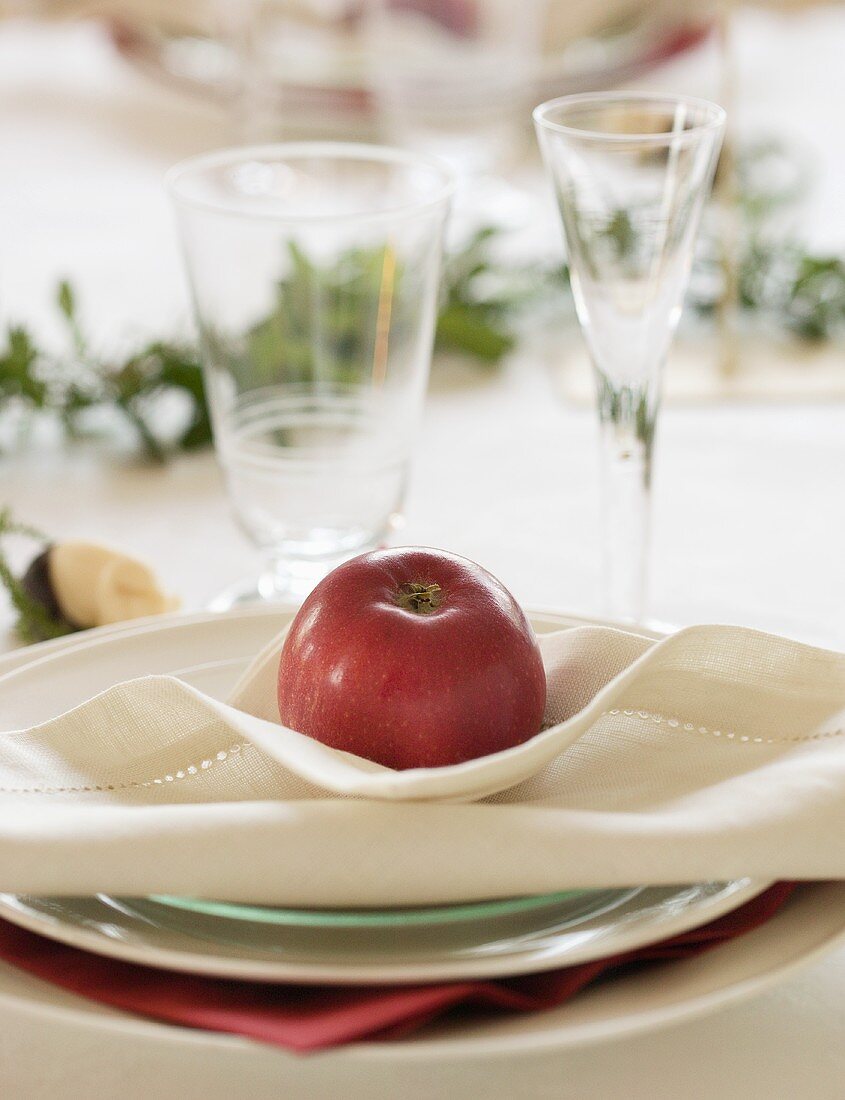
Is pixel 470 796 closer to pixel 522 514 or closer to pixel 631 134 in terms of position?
pixel 631 134

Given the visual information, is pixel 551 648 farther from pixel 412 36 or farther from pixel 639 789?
pixel 412 36

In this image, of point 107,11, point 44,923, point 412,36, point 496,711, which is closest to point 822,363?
point 496,711

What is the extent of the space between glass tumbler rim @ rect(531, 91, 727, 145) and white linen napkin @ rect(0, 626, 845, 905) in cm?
19

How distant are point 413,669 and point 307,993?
0.09m

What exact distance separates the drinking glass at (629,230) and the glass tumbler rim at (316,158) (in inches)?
2.8

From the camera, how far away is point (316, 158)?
0.62m

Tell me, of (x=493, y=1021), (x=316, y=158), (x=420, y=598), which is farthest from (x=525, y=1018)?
(x=316, y=158)

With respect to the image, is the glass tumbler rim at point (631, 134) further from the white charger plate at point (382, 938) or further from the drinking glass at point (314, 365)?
the white charger plate at point (382, 938)

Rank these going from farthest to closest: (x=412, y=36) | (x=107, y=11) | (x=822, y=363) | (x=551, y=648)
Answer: (x=107, y=11)
(x=412, y=36)
(x=822, y=363)
(x=551, y=648)

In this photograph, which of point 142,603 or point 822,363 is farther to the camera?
point 822,363

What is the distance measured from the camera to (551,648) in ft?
1.28

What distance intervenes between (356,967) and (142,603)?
0.32 m

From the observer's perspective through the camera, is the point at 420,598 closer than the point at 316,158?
Yes

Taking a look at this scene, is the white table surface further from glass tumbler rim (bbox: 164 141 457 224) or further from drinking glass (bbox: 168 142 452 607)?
glass tumbler rim (bbox: 164 141 457 224)
